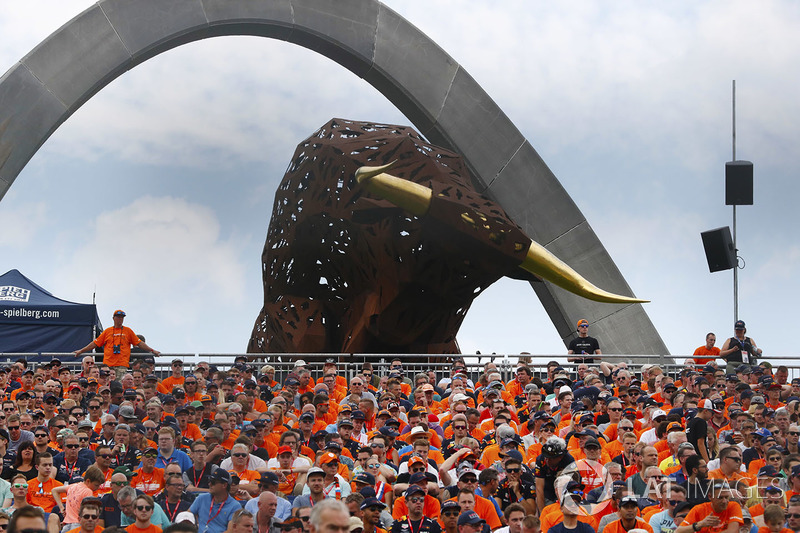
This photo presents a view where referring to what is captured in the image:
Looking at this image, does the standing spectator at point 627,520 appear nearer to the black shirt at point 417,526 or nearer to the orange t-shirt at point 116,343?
the black shirt at point 417,526

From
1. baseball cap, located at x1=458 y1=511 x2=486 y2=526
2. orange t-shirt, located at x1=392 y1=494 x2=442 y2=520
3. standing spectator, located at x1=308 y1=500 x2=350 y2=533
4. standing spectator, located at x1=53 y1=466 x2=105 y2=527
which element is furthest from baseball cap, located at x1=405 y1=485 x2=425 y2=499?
standing spectator, located at x1=308 y1=500 x2=350 y2=533

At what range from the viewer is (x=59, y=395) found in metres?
15.2

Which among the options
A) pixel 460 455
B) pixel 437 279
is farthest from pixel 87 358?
pixel 460 455

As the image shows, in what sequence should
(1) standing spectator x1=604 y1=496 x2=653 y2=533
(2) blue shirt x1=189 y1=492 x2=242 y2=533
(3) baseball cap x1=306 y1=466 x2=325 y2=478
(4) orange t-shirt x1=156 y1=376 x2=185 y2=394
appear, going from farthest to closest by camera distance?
1. (4) orange t-shirt x1=156 y1=376 x2=185 y2=394
2. (3) baseball cap x1=306 y1=466 x2=325 y2=478
3. (2) blue shirt x1=189 y1=492 x2=242 y2=533
4. (1) standing spectator x1=604 y1=496 x2=653 y2=533

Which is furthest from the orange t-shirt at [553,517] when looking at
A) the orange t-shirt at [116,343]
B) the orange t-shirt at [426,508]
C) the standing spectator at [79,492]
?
the orange t-shirt at [116,343]

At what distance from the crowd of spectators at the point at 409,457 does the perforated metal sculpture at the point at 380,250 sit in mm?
2661

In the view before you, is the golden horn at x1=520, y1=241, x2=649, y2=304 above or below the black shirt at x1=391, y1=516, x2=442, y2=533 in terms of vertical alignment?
above

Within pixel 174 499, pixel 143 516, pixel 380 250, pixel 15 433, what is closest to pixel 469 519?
pixel 143 516

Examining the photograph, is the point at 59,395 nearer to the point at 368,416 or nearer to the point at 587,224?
the point at 368,416

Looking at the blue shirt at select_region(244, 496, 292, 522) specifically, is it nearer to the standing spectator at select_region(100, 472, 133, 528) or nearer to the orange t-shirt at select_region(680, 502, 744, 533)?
the standing spectator at select_region(100, 472, 133, 528)

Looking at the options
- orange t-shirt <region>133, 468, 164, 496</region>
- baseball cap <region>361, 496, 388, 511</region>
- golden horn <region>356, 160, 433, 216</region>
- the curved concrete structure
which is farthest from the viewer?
the curved concrete structure

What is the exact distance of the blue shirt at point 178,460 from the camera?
36.4 feet

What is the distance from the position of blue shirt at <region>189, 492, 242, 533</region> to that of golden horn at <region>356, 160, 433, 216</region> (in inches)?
317

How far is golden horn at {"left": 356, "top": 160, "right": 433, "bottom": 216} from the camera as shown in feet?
56.3
